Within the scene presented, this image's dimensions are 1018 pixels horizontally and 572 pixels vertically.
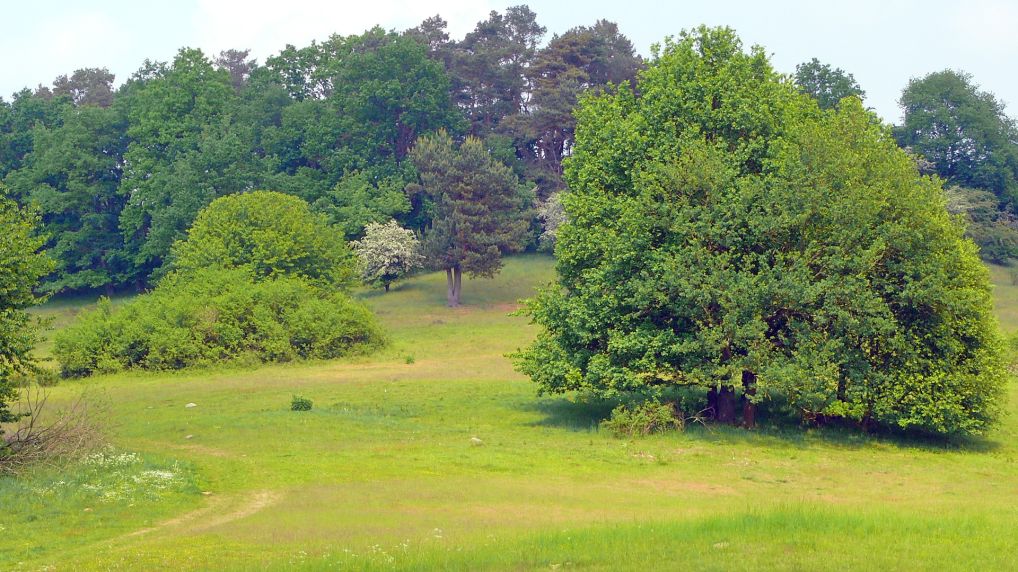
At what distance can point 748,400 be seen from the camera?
35125mm

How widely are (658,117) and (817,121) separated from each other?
19.5ft

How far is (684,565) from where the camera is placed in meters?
15.5

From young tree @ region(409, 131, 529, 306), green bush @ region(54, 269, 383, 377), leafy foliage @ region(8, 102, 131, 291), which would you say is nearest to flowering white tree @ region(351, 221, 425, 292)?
young tree @ region(409, 131, 529, 306)

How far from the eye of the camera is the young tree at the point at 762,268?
31844mm

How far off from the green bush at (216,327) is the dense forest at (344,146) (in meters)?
30.3

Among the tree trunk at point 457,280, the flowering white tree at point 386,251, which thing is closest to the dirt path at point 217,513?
the tree trunk at point 457,280

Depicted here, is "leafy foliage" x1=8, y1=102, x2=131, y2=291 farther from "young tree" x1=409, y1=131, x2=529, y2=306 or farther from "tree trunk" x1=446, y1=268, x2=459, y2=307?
"young tree" x1=409, y1=131, x2=529, y2=306

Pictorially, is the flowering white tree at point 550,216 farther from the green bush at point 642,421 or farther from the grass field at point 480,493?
the green bush at point 642,421

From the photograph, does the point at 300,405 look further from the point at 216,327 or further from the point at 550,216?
the point at 550,216

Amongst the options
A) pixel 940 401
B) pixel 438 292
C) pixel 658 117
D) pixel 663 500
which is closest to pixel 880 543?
pixel 663 500

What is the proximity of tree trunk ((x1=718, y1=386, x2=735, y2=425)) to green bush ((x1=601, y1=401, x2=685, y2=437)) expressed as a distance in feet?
7.32

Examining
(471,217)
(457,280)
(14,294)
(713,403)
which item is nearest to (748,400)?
(713,403)

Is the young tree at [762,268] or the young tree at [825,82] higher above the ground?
the young tree at [825,82]

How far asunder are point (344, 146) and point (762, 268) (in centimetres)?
7269
